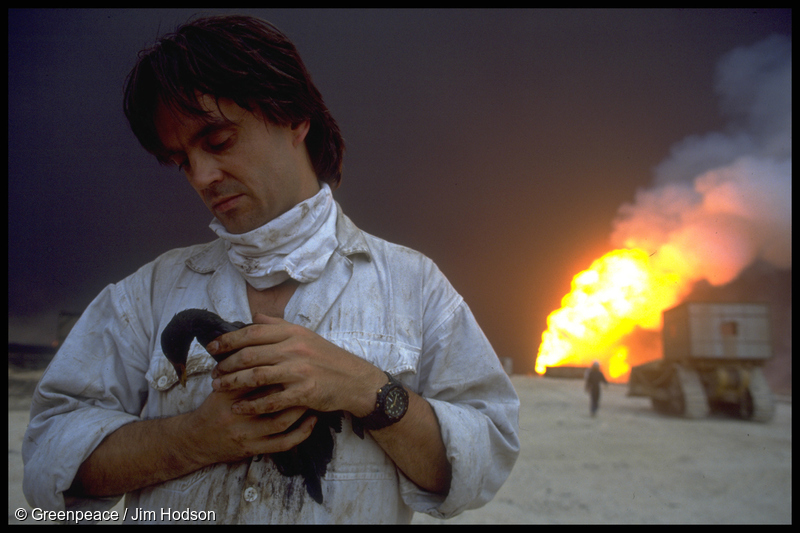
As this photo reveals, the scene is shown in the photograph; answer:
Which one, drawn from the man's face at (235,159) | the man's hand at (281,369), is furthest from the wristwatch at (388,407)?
the man's face at (235,159)

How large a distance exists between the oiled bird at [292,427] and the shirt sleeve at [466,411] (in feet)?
1.01

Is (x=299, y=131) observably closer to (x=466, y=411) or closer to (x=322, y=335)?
(x=322, y=335)

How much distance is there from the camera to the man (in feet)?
4.72

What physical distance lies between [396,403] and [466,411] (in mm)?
317

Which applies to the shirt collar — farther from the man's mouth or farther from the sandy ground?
the sandy ground

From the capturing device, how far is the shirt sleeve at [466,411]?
5.23ft

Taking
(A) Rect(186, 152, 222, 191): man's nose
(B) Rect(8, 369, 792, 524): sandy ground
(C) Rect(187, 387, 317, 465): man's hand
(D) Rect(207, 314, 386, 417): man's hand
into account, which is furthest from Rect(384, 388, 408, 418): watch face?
(B) Rect(8, 369, 792, 524): sandy ground

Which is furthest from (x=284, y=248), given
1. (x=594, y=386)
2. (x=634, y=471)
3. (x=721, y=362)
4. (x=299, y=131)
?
(x=721, y=362)

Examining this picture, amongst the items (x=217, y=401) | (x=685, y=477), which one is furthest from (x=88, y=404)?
(x=685, y=477)

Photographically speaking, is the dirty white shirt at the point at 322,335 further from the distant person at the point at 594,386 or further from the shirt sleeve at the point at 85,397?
the distant person at the point at 594,386

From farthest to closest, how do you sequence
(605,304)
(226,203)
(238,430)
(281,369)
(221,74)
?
1. (605,304)
2. (226,203)
3. (221,74)
4. (238,430)
5. (281,369)

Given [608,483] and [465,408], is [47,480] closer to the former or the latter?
[465,408]

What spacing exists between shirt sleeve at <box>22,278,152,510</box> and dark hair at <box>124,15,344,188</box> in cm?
71

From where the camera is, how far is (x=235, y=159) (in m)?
1.69
